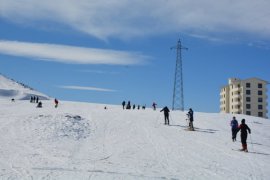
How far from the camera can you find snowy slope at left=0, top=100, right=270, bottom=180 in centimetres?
1730

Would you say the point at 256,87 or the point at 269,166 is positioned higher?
the point at 256,87

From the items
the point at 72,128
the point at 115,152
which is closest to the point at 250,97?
the point at 72,128

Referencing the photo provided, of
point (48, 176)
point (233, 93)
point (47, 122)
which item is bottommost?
point (48, 176)

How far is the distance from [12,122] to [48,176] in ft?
64.4

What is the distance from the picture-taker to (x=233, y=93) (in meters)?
142

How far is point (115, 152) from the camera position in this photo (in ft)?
75.8

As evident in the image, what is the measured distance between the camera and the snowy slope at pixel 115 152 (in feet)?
56.7

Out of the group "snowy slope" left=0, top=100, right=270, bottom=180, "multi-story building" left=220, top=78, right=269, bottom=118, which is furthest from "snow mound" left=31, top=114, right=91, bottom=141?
"multi-story building" left=220, top=78, right=269, bottom=118

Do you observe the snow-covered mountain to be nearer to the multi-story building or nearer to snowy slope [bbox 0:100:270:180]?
snowy slope [bbox 0:100:270:180]

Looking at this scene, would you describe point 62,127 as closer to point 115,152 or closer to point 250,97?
point 115,152

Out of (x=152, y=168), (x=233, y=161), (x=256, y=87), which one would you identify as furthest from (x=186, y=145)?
(x=256, y=87)

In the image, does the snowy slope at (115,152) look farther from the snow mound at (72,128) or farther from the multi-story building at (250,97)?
the multi-story building at (250,97)

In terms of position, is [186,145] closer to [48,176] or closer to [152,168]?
[152,168]

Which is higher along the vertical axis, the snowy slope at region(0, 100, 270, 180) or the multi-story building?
the multi-story building
